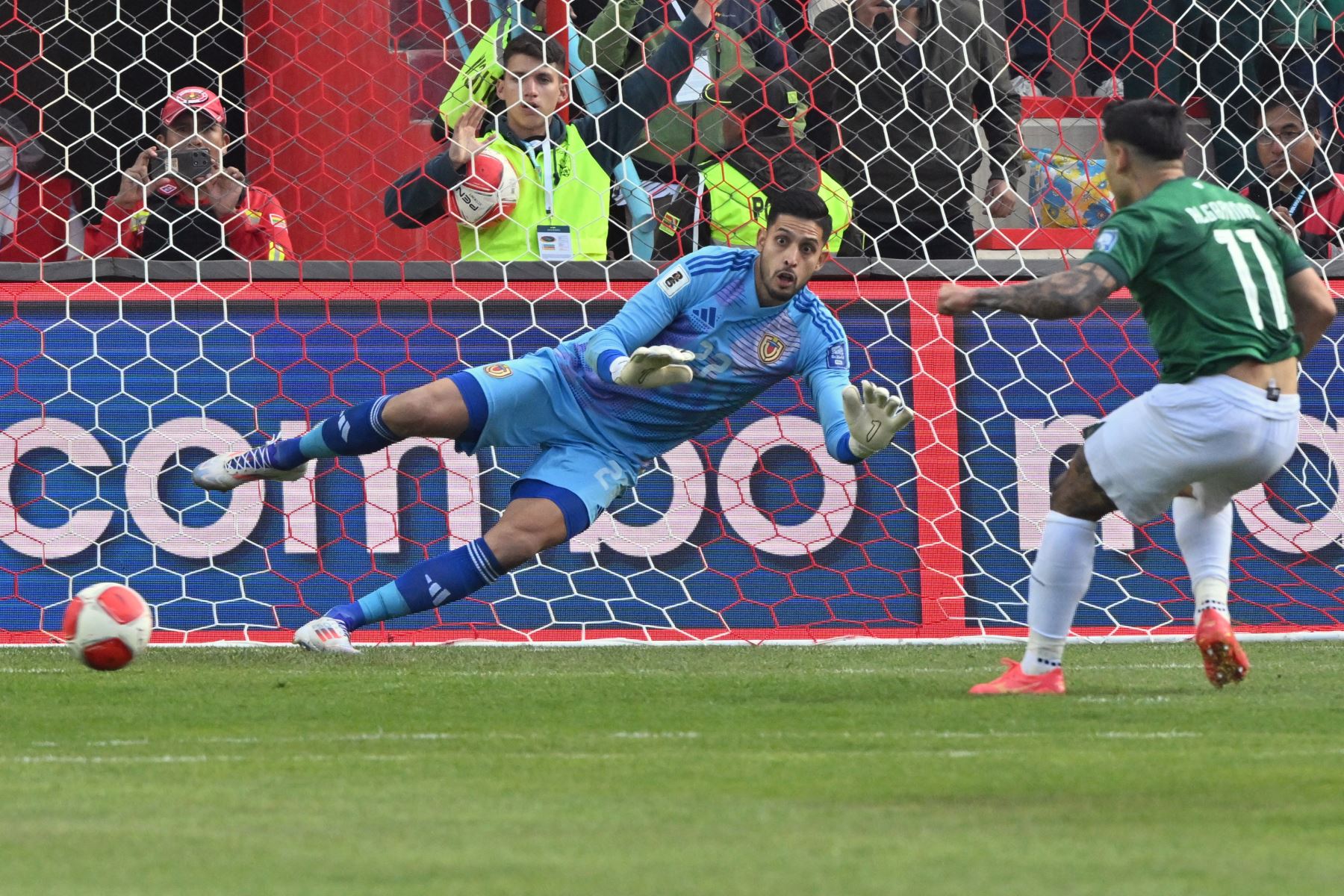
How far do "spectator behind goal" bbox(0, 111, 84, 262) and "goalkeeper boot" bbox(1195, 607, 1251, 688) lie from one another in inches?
228

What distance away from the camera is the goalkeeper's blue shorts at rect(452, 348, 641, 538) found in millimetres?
7758

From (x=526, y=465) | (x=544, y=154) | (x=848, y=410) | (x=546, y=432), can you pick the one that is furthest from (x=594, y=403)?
(x=544, y=154)

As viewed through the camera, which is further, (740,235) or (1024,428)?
(740,235)

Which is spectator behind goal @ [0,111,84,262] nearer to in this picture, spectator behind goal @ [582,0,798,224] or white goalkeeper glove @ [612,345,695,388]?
spectator behind goal @ [582,0,798,224]

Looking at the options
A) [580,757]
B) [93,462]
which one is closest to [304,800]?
[580,757]

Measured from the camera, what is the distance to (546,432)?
792 cm

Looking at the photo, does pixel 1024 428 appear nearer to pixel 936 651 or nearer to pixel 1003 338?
pixel 1003 338

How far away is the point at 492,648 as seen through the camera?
8773 millimetres

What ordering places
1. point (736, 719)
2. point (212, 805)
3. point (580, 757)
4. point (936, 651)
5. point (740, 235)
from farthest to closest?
point (740, 235), point (936, 651), point (736, 719), point (580, 757), point (212, 805)

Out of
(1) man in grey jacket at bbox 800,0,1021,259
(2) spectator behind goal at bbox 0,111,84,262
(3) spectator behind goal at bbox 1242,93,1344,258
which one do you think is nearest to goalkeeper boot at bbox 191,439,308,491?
(2) spectator behind goal at bbox 0,111,84,262

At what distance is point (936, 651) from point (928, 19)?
3.40 meters

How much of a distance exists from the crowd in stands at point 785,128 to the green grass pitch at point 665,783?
9.73 feet

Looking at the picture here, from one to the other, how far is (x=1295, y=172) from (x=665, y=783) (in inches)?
265

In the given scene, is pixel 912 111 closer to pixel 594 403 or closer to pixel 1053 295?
pixel 594 403
